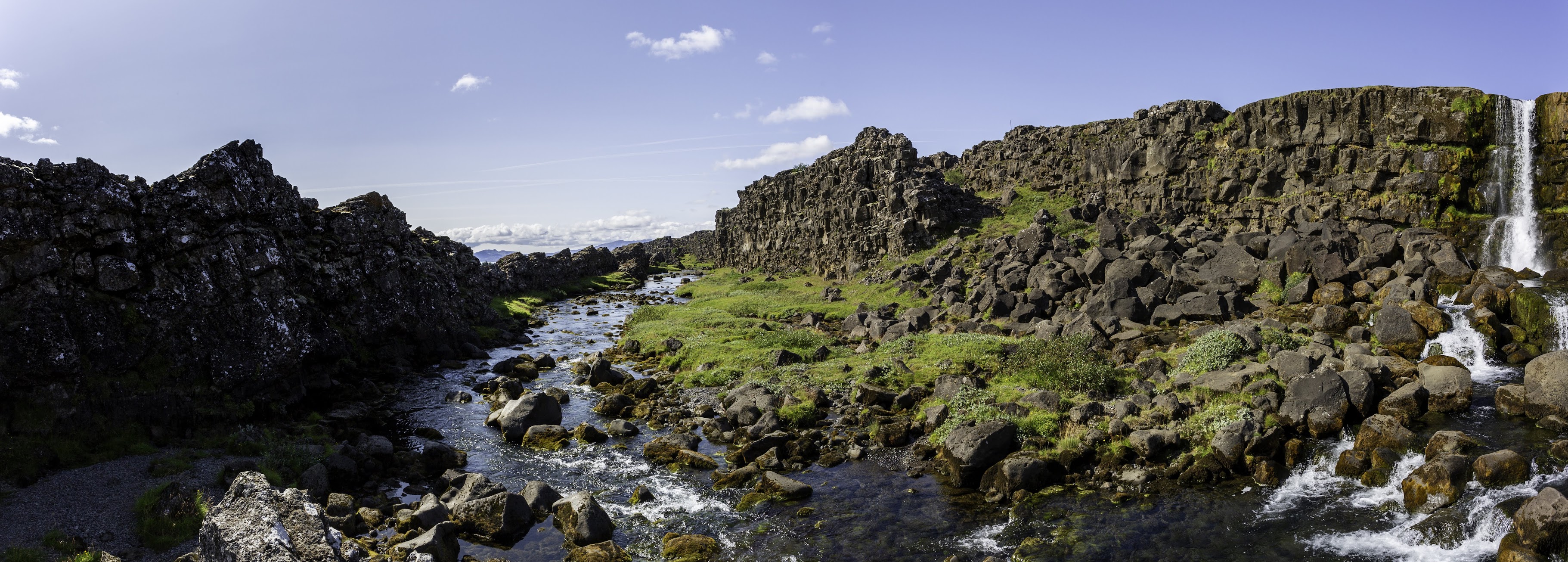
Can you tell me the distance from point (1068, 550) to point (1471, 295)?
29888 mm

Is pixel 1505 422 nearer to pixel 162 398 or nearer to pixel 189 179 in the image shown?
pixel 162 398

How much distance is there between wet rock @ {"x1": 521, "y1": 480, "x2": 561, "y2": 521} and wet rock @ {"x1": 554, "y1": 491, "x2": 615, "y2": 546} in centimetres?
53

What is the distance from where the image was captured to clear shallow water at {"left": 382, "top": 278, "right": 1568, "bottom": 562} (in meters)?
19.3

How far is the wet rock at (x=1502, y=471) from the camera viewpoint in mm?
19750

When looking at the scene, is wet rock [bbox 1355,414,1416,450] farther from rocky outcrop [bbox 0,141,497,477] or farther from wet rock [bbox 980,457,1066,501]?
rocky outcrop [bbox 0,141,497,477]

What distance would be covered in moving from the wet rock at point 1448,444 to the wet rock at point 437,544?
90.2 feet

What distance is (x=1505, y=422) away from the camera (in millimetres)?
24812

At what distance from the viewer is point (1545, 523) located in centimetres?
1669

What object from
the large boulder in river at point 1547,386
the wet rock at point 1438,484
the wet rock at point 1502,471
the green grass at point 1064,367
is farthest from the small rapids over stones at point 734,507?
the large boulder in river at point 1547,386

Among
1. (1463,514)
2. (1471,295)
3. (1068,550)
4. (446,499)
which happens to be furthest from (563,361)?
(1471,295)

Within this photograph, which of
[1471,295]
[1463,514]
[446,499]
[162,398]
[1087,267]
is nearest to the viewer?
[1463,514]

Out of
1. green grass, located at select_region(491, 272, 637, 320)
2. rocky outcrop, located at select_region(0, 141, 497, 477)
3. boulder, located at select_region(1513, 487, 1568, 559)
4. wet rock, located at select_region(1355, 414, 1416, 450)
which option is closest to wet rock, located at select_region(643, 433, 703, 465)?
rocky outcrop, located at select_region(0, 141, 497, 477)

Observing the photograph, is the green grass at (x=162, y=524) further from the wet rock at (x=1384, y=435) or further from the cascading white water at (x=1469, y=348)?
the cascading white water at (x=1469, y=348)

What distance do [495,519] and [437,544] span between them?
87.3 inches
